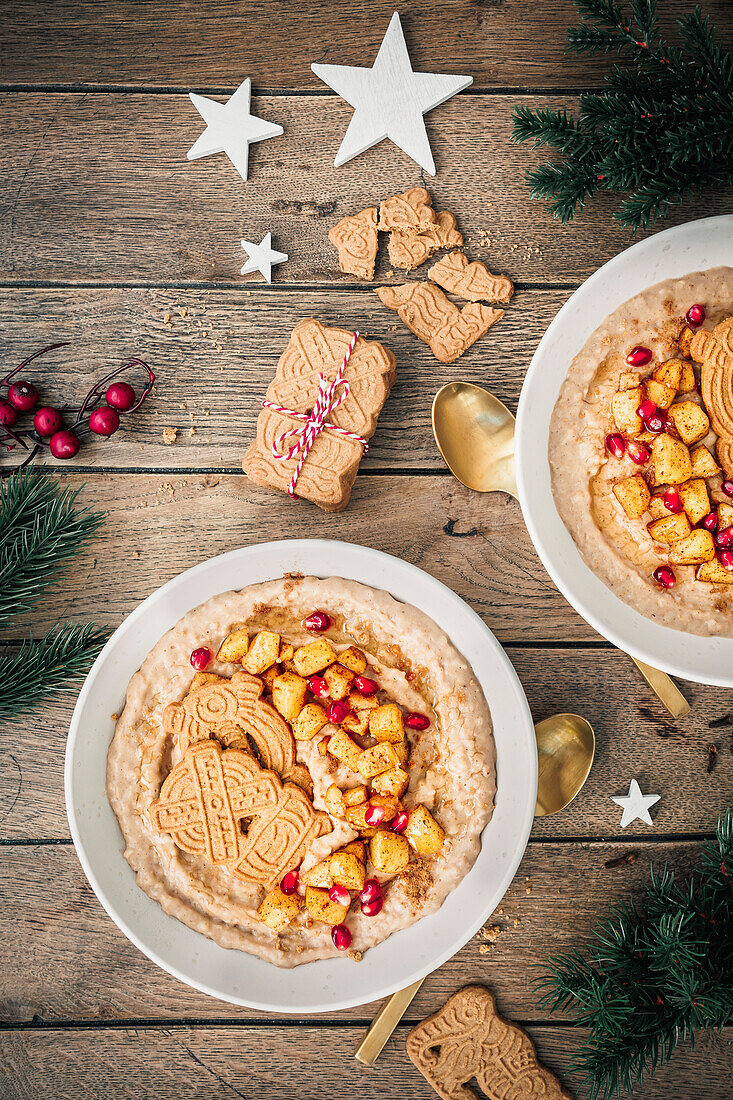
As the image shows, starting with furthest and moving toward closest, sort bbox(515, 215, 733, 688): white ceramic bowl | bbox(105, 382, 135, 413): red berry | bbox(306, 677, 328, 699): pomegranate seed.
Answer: bbox(105, 382, 135, 413): red berry, bbox(306, 677, 328, 699): pomegranate seed, bbox(515, 215, 733, 688): white ceramic bowl

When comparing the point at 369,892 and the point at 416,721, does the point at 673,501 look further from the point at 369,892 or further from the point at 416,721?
the point at 369,892

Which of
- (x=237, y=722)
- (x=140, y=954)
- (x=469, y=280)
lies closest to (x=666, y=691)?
(x=237, y=722)

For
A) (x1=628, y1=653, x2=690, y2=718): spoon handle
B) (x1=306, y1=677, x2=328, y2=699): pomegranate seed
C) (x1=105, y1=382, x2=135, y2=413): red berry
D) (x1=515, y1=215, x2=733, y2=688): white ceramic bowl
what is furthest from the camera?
(x1=628, y1=653, x2=690, y2=718): spoon handle

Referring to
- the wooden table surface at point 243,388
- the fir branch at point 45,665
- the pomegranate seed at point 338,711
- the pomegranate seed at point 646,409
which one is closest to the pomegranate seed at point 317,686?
the pomegranate seed at point 338,711

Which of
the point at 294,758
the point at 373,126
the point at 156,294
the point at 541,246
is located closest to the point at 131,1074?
the point at 294,758

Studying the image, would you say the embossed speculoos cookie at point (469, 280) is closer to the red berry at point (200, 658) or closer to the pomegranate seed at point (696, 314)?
the pomegranate seed at point (696, 314)

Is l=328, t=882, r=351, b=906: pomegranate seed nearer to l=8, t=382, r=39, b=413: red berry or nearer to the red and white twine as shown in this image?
the red and white twine

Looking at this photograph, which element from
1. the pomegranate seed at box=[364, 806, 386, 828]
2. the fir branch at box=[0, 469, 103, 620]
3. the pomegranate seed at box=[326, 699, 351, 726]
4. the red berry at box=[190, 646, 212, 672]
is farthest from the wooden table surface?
the pomegranate seed at box=[364, 806, 386, 828]
